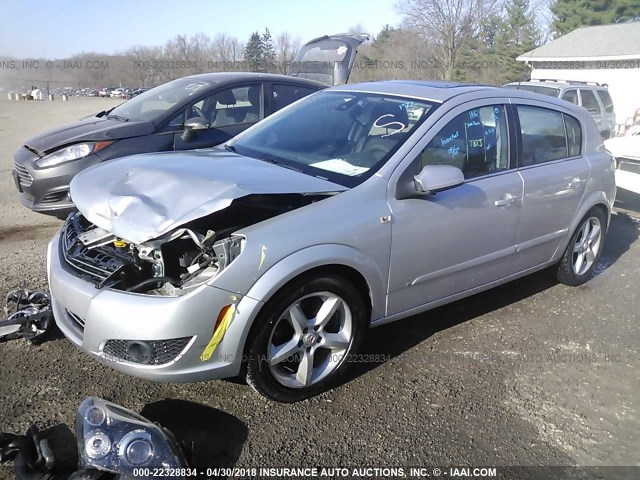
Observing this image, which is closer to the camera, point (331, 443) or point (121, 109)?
point (331, 443)

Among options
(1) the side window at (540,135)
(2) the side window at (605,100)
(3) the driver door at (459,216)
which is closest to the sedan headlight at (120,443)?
(3) the driver door at (459,216)

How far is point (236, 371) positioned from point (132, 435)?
61 cm

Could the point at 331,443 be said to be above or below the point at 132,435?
below

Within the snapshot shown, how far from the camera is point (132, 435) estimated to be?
2.16 meters

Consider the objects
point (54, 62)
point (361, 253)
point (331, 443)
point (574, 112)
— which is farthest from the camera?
point (54, 62)

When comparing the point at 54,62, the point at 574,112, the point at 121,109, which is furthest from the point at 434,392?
the point at 54,62

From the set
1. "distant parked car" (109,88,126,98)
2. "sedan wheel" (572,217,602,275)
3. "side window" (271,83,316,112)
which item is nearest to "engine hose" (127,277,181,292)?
"sedan wheel" (572,217,602,275)

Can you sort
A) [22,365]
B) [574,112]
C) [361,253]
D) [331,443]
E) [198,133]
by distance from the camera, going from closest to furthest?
[331,443], [361,253], [22,365], [574,112], [198,133]

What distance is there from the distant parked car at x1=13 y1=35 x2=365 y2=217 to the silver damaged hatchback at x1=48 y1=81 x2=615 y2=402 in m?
2.01

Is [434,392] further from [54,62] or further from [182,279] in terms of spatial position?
[54,62]

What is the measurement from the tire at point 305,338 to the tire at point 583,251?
2375mm

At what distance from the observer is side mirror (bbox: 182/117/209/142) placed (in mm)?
5590

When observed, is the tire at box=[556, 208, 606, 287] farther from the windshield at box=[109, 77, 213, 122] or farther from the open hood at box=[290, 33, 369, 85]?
the open hood at box=[290, 33, 369, 85]

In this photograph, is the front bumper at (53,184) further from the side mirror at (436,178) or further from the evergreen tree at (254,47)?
the evergreen tree at (254,47)
